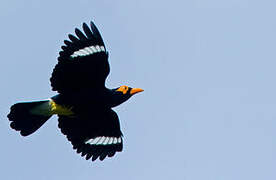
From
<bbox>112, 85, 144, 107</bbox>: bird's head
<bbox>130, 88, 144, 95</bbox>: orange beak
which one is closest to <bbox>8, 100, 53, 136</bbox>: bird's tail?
<bbox>112, 85, 144, 107</bbox>: bird's head

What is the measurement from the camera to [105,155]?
13164 millimetres

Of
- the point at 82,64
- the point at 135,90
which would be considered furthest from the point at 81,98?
the point at 135,90

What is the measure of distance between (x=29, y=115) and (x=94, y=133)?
1.12 m

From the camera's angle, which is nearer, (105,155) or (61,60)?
(61,60)

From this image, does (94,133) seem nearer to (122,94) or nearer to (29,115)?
(122,94)

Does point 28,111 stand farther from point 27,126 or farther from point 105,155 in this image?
point 105,155

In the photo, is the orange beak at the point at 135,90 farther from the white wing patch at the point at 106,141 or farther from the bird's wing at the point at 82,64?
the white wing patch at the point at 106,141

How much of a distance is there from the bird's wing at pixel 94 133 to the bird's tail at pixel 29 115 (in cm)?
35

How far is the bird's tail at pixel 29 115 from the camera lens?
1259 centimetres

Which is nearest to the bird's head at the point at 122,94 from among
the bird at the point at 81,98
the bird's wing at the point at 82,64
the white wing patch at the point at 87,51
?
the bird at the point at 81,98

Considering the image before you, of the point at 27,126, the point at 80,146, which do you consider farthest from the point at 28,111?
the point at 80,146

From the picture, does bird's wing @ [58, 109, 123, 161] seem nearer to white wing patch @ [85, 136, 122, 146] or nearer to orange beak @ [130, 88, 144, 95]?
white wing patch @ [85, 136, 122, 146]

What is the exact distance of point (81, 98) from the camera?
12.5m

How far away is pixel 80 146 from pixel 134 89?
1.29 metres
